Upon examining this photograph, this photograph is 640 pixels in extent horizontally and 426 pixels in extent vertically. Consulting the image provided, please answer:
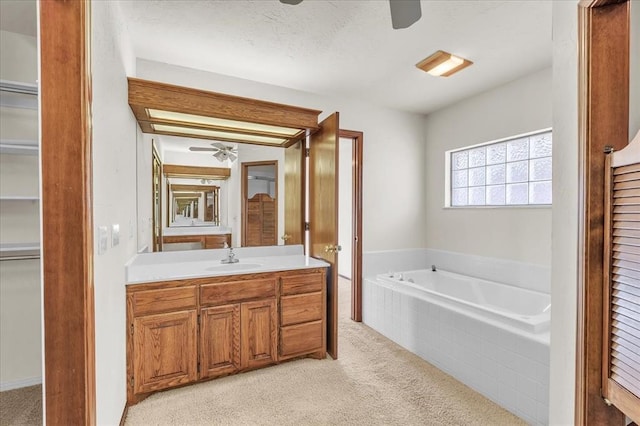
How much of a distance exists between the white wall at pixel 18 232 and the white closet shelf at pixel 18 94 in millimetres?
56

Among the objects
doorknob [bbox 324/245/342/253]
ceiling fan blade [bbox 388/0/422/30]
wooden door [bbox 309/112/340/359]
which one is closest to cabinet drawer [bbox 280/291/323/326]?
wooden door [bbox 309/112/340/359]

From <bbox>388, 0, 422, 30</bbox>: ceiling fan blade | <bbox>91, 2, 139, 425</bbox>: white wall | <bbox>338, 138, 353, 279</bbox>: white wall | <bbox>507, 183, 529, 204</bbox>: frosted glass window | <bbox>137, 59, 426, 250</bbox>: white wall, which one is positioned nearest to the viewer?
<bbox>91, 2, 139, 425</bbox>: white wall

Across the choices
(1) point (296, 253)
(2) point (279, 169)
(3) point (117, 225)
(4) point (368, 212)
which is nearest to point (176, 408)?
(3) point (117, 225)

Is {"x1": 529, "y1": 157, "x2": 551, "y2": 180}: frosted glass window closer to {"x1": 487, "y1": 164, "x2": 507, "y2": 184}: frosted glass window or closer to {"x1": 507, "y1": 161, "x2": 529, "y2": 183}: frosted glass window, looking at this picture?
{"x1": 507, "y1": 161, "x2": 529, "y2": 183}: frosted glass window

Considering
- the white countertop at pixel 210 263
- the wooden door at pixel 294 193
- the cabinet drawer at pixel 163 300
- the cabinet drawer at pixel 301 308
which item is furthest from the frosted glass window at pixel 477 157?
the cabinet drawer at pixel 163 300

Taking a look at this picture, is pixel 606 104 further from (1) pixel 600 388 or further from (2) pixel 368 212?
(2) pixel 368 212

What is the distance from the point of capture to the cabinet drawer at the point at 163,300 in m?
1.86

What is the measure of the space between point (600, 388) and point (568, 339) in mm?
144

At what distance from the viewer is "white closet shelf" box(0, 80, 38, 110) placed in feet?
5.65

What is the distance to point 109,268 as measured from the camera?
145 cm

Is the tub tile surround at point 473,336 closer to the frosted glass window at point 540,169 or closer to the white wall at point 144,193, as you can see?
the frosted glass window at point 540,169

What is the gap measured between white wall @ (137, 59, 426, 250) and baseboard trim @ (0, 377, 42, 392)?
9.51ft

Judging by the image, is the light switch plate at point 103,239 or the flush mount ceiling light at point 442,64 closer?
the light switch plate at point 103,239

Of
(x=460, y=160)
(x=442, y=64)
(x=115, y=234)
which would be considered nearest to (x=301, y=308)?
(x=115, y=234)
